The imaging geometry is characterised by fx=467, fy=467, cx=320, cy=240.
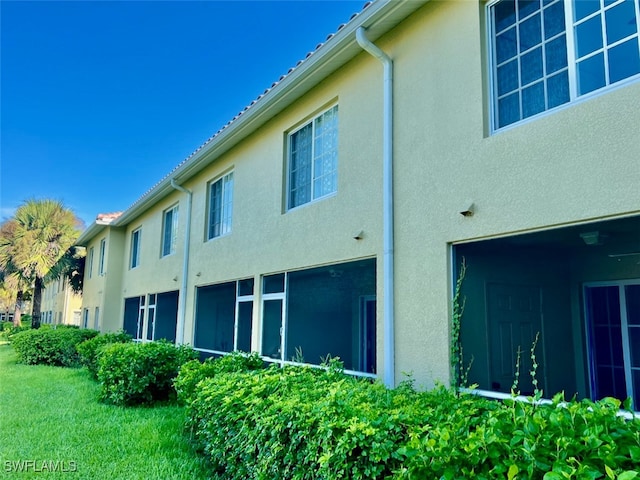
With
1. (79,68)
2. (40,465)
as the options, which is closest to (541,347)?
(40,465)

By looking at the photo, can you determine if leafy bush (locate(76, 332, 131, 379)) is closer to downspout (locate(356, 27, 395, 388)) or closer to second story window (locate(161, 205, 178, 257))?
second story window (locate(161, 205, 178, 257))

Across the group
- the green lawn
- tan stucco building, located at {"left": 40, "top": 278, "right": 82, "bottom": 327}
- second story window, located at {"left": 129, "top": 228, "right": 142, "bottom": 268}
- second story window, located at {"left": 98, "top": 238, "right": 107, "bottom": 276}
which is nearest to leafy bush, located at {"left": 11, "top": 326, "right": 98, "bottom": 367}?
second story window, located at {"left": 129, "top": 228, "right": 142, "bottom": 268}

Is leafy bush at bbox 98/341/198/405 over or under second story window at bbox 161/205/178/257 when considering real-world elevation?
under

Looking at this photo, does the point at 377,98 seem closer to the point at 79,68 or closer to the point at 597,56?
the point at 597,56

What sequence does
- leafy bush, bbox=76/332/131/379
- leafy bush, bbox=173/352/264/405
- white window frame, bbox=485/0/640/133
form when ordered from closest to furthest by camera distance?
white window frame, bbox=485/0/640/133
leafy bush, bbox=173/352/264/405
leafy bush, bbox=76/332/131/379

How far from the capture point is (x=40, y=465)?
6.11 meters

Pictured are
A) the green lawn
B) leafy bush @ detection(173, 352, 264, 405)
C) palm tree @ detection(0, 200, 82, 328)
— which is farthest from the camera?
palm tree @ detection(0, 200, 82, 328)

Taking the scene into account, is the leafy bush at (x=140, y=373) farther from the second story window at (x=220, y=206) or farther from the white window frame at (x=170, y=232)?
the white window frame at (x=170, y=232)

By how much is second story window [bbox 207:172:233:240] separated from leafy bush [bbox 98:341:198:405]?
10.8 feet

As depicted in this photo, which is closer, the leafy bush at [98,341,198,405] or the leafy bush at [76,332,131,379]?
the leafy bush at [98,341,198,405]

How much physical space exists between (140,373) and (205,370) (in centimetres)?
318

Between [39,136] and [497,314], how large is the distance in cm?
2785

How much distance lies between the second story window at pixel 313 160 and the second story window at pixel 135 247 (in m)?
12.3

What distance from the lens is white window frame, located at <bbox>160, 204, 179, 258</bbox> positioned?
15.5 meters
